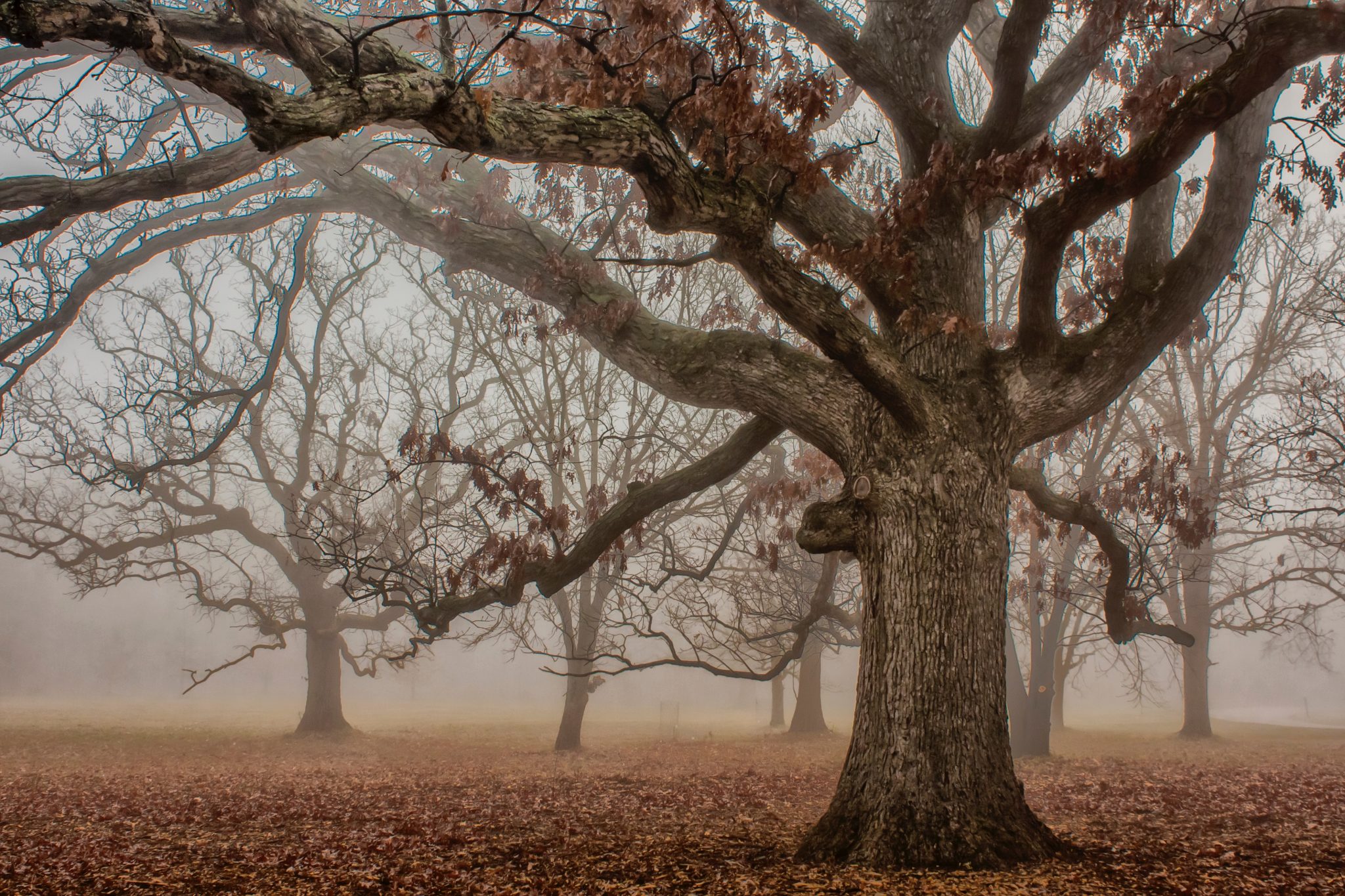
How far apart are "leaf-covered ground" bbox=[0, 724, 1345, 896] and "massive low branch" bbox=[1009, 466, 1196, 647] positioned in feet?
5.37

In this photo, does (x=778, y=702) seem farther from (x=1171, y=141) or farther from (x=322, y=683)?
(x=1171, y=141)

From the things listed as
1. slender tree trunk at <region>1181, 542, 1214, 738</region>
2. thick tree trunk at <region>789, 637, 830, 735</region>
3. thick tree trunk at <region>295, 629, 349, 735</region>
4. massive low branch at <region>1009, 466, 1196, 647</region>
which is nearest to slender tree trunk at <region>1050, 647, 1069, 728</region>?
slender tree trunk at <region>1181, 542, 1214, 738</region>

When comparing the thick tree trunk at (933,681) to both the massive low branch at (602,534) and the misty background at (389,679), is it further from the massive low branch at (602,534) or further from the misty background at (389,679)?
the misty background at (389,679)

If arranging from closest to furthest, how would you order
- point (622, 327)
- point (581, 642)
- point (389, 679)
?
point (622, 327), point (581, 642), point (389, 679)

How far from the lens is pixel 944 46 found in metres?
6.46

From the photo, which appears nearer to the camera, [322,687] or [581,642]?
[581,642]

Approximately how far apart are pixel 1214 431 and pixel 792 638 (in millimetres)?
10703

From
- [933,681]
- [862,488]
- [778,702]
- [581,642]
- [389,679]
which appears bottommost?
[389,679]

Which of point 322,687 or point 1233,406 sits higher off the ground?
point 1233,406

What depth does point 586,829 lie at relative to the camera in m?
5.57

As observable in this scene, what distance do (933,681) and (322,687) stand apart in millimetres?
17335

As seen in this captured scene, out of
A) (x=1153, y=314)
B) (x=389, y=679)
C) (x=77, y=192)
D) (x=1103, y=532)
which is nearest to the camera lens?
(x=77, y=192)

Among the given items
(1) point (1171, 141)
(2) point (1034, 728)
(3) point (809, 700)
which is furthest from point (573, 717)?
(1) point (1171, 141)

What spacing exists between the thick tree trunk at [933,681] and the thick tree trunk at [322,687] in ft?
54.2
